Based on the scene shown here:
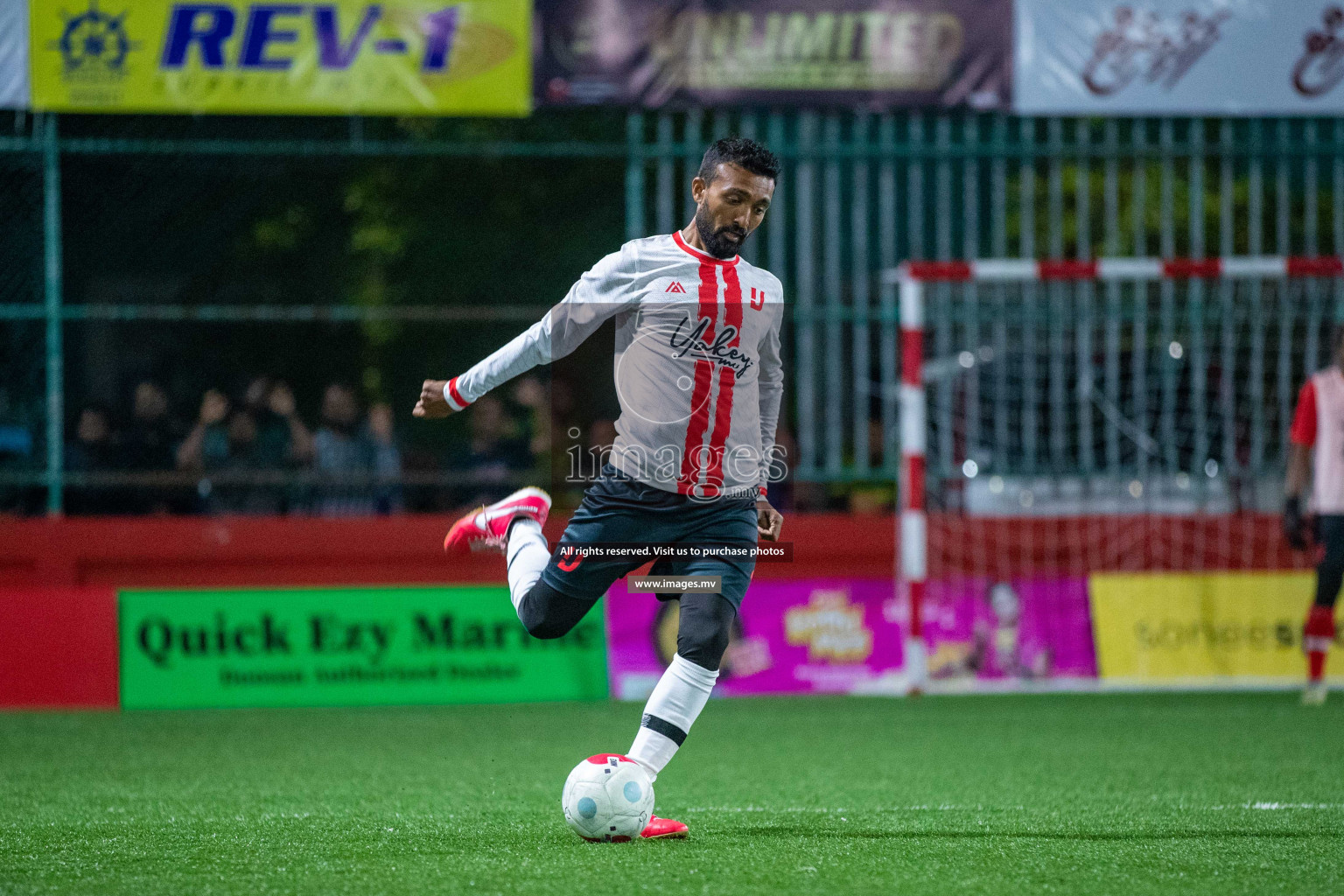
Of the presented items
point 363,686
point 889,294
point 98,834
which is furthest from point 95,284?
point 98,834

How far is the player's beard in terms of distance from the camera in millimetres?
4969

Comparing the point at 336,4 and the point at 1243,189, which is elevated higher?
the point at 336,4

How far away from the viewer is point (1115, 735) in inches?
322

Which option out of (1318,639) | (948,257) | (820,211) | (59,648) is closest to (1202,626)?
(1318,639)

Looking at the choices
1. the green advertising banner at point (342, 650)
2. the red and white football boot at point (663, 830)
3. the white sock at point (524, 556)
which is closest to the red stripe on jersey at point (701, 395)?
the white sock at point (524, 556)

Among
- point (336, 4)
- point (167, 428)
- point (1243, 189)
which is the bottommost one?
point (167, 428)

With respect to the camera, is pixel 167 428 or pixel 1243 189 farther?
pixel 1243 189

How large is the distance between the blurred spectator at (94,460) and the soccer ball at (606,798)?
23.8 ft

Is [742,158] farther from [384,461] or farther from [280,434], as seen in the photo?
[280,434]

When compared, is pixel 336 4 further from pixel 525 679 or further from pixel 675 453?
pixel 675 453

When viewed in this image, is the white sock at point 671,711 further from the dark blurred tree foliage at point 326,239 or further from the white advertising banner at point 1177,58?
the white advertising banner at point 1177,58

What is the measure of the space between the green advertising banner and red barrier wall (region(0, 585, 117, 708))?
13 cm

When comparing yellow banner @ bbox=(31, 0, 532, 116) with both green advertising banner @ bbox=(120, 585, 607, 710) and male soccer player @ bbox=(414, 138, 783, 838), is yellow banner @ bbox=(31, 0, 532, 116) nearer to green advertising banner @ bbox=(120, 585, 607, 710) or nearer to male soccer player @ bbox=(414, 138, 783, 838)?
green advertising banner @ bbox=(120, 585, 607, 710)

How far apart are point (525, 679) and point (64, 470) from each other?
3629mm
